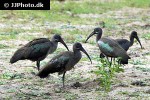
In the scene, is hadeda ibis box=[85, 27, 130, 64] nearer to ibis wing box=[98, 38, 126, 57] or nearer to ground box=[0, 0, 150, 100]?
ibis wing box=[98, 38, 126, 57]

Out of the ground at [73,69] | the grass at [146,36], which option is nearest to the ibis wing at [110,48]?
the ground at [73,69]

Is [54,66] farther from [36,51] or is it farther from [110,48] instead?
[110,48]

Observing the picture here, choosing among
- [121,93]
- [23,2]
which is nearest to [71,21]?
[23,2]

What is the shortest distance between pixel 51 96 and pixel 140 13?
14.1 metres

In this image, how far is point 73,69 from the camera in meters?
12.6

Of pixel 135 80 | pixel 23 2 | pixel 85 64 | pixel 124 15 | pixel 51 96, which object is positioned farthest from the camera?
pixel 124 15

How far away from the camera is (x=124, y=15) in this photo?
75.3 feet

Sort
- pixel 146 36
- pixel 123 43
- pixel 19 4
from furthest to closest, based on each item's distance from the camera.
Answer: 1. pixel 19 4
2. pixel 146 36
3. pixel 123 43

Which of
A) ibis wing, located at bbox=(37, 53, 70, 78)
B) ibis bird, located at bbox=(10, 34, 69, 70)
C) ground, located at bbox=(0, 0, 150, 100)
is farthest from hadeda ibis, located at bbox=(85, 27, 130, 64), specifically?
ibis wing, located at bbox=(37, 53, 70, 78)

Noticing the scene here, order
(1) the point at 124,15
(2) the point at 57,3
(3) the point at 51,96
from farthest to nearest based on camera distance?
(2) the point at 57,3 → (1) the point at 124,15 → (3) the point at 51,96

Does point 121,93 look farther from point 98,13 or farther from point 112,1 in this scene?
point 112,1

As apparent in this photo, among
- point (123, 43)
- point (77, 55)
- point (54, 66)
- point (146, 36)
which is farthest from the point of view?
point (146, 36)

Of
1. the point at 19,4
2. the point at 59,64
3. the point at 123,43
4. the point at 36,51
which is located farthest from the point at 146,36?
the point at 59,64

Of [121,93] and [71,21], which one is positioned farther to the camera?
[71,21]
